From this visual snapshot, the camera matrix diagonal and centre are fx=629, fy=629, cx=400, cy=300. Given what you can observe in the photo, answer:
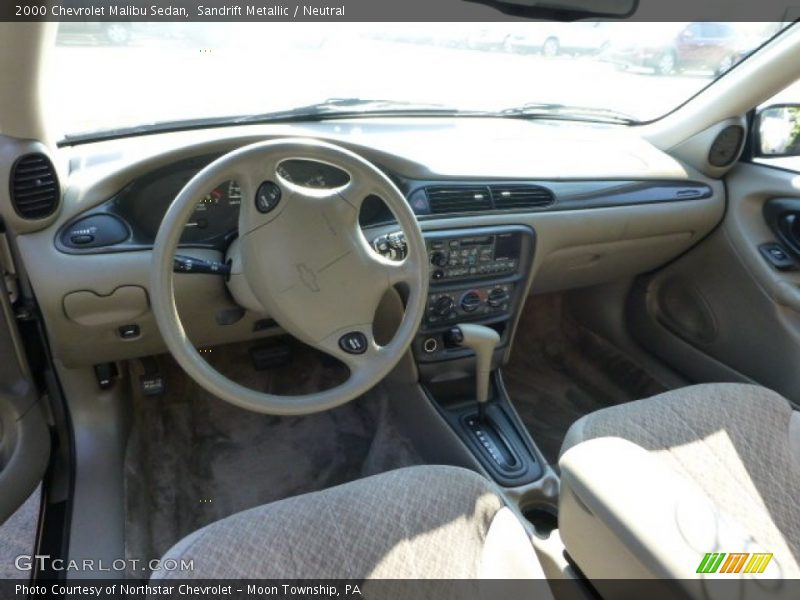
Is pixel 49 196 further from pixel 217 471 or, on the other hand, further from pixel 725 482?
pixel 725 482

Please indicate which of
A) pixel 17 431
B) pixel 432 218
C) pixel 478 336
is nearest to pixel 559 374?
pixel 478 336

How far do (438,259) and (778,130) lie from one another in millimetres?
1566

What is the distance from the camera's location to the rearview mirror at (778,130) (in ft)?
7.97

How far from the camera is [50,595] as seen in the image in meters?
1.68

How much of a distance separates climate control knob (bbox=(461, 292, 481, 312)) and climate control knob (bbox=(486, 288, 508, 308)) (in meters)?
0.04

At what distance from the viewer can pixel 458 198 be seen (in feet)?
6.47

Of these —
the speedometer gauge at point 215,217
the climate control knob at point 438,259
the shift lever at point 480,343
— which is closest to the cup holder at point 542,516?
the shift lever at point 480,343

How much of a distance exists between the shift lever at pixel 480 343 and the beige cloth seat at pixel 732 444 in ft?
1.49

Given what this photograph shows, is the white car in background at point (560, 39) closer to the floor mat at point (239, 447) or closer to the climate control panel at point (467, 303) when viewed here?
the climate control panel at point (467, 303)

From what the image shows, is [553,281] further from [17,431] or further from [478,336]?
[17,431]

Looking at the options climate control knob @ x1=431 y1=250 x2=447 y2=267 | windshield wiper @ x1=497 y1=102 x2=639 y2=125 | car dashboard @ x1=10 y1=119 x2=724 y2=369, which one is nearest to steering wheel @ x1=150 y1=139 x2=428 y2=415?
car dashboard @ x1=10 y1=119 x2=724 y2=369

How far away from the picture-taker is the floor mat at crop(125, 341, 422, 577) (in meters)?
2.08

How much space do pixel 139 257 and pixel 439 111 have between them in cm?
122

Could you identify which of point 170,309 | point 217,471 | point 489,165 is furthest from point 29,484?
point 489,165
